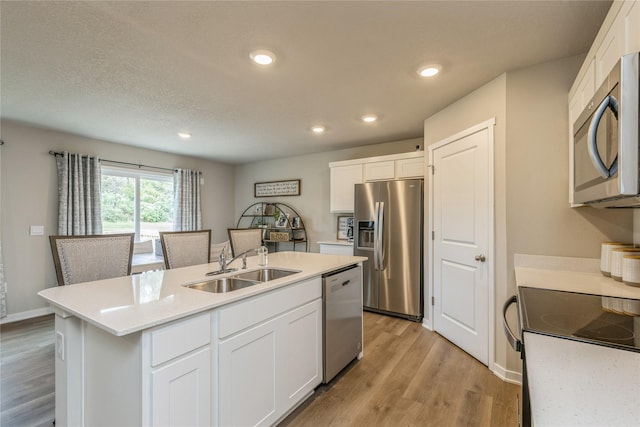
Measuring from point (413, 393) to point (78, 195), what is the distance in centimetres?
458

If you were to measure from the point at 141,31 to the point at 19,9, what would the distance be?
57 centimetres

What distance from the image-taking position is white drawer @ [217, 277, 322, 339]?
143cm

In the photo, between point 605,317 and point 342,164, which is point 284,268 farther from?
point 342,164

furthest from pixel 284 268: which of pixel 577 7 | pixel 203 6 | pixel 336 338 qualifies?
pixel 577 7

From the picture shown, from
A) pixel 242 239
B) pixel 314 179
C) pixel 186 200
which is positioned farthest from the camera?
pixel 186 200

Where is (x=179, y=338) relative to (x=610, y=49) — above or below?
below

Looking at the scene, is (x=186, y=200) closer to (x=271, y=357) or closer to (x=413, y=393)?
(x=271, y=357)

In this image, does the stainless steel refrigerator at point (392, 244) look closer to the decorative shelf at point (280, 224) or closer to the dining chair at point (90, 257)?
the decorative shelf at point (280, 224)

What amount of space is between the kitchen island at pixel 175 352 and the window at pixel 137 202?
329 centimetres

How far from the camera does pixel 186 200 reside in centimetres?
530

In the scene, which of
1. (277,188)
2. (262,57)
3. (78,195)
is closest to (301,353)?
(262,57)

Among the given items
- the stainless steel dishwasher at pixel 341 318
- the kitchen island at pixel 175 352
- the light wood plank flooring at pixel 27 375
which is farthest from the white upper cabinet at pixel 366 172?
the light wood plank flooring at pixel 27 375

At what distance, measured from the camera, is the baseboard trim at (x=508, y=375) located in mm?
2189

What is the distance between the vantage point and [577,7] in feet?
5.15
